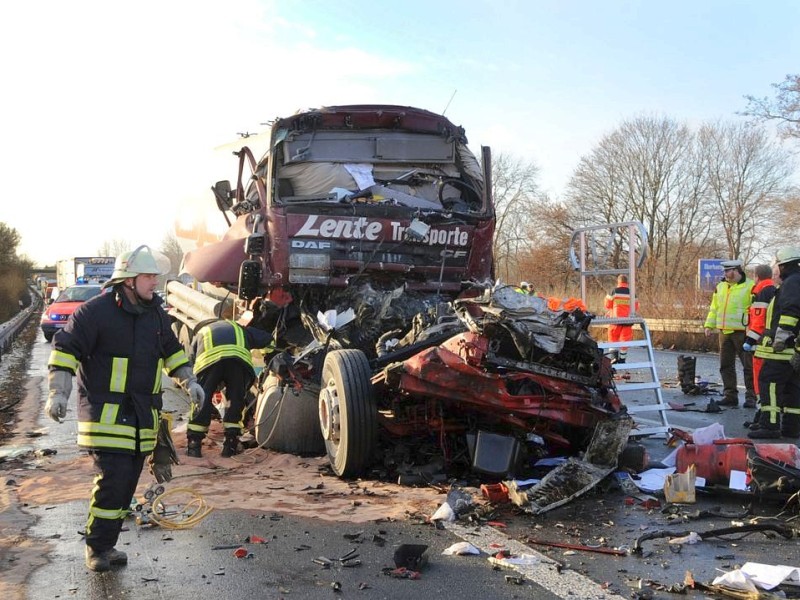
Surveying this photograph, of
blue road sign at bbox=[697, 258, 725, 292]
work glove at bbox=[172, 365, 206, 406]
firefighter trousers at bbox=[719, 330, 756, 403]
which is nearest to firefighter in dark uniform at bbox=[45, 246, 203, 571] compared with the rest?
work glove at bbox=[172, 365, 206, 406]

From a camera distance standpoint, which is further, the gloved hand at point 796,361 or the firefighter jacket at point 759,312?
the firefighter jacket at point 759,312

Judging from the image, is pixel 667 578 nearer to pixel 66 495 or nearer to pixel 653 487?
pixel 653 487

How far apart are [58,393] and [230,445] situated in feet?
9.88

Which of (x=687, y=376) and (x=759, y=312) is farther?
(x=687, y=376)

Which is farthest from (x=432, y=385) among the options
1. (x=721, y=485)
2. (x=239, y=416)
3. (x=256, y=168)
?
(x=256, y=168)

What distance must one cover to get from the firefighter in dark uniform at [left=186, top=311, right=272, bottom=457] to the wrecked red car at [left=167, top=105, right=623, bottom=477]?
21cm

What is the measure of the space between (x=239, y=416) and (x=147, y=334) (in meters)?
2.80

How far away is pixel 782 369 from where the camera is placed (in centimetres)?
Result: 718

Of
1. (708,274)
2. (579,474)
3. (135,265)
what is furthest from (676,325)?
(135,265)

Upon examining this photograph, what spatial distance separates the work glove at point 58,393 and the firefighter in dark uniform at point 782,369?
222 inches

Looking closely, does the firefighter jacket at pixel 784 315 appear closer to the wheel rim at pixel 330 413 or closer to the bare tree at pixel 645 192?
the wheel rim at pixel 330 413

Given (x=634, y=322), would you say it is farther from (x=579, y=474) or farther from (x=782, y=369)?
(x=579, y=474)

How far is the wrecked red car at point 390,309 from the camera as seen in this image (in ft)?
16.9

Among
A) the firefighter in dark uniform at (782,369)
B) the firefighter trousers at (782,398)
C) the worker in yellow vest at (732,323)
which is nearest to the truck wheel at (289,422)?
the firefighter in dark uniform at (782,369)
